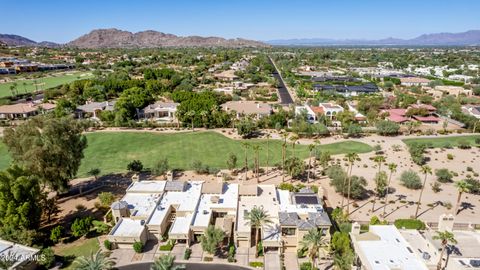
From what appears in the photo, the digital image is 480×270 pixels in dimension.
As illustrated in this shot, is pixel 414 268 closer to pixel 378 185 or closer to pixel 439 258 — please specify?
pixel 439 258

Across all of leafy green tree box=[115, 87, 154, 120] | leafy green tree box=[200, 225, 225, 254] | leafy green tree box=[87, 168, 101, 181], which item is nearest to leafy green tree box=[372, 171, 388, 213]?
leafy green tree box=[200, 225, 225, 254]

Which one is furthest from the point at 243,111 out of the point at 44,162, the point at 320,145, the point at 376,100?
the point at 44,162

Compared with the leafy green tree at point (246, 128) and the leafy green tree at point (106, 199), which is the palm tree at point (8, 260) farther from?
the leafy green tree at point (246, 128)

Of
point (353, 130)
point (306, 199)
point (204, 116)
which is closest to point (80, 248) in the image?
point (306, 199)

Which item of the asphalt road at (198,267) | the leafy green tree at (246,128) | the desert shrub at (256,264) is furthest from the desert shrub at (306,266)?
the leafy green tree at (246,128)

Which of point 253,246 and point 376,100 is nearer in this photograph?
point 253,246

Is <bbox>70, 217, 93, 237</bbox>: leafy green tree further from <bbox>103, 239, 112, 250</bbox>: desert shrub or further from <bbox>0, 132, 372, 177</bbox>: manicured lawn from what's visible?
<bbox>0, 132, 372, 177</bbox>: manicured lawn
